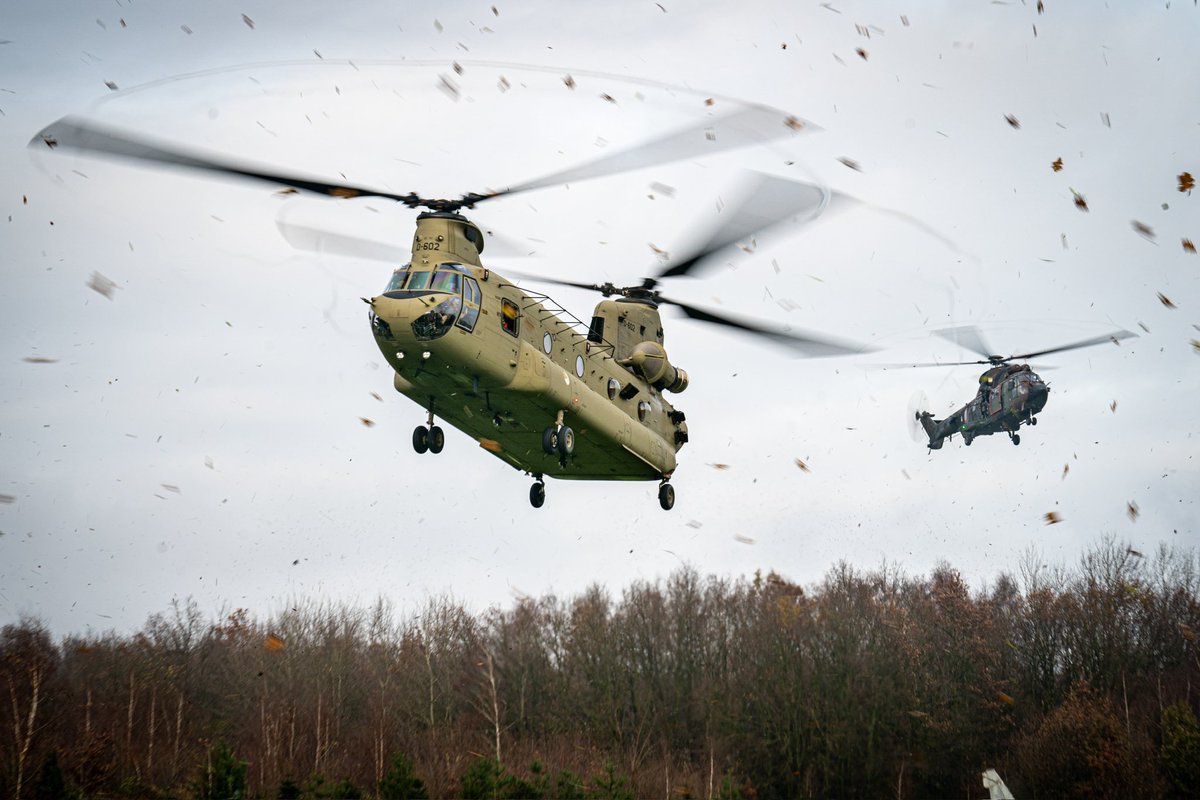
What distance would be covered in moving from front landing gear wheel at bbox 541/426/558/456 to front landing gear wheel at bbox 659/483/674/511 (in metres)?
4.74

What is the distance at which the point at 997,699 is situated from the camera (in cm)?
5156

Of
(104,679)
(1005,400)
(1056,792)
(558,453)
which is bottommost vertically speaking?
(1056,792)

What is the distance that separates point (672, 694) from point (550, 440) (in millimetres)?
31681

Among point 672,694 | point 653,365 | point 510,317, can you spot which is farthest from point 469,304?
point 672,694

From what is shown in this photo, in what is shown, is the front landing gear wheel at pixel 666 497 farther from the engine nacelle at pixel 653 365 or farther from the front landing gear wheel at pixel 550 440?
the front landing gear wheel at pixel 550 440

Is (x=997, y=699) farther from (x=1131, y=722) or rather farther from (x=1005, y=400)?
(x=1005, y=400)

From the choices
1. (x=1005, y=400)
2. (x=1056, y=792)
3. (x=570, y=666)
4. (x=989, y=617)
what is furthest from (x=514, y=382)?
(x=989, y=617)

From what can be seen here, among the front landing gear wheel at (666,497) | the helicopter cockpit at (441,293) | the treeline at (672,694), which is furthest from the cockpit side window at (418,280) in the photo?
the treeline at (672,694)

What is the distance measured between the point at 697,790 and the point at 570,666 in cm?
1080

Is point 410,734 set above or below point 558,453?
below

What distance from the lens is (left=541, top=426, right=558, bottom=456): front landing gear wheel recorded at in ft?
75.5

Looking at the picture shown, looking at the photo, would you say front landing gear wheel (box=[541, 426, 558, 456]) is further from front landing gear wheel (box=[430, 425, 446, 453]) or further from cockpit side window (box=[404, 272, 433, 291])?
cockpit side window (box=[404, 272, 433, 291])

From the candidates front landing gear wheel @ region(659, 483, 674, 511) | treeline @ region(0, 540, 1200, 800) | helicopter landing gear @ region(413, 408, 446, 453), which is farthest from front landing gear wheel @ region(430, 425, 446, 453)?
treeline @ region(0, 540, 1200, 800)

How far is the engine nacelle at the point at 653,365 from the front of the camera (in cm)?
2625
